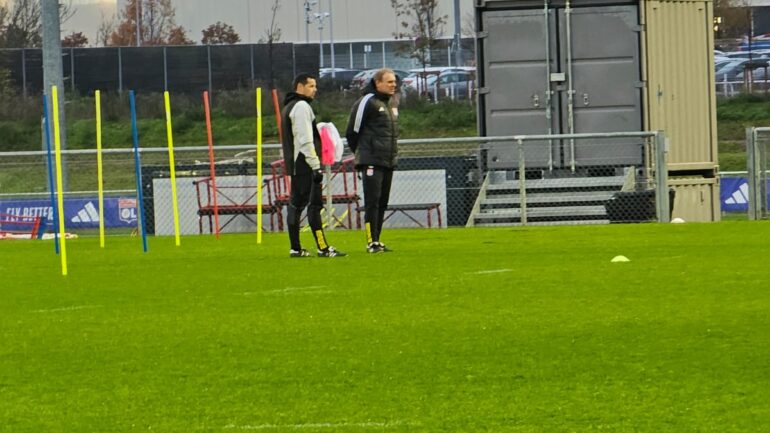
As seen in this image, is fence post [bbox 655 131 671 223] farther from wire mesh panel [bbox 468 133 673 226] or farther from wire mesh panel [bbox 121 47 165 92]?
wire mesh panel [bbox 121 47 165 92]

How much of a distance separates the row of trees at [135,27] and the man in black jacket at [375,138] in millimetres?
45587

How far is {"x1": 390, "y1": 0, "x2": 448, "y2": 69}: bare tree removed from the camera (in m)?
55.5

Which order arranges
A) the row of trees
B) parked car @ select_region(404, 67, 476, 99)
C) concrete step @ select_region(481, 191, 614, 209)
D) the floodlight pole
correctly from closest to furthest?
1. concrete step @ select_region(481, 191, 614, 209)
2. the floodlight pole
3. parked car @ select_region(404, 67, 476, 99)
4. the row of trees

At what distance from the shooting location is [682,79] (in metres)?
24.2

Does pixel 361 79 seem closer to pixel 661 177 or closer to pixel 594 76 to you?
pixel 594 76

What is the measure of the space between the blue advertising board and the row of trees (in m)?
34.5

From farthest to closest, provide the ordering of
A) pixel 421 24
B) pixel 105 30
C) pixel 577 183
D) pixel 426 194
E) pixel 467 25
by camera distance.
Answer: pixel 105 30 < pixel 467 25 < pixel 421 24 < pixel 426 194 < pixel 577 183

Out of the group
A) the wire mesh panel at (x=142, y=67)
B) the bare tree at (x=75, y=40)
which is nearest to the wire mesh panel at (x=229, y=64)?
the wire mesh panel at (x=142, y=67)

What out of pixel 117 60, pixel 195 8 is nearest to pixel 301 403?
pixel 117 60

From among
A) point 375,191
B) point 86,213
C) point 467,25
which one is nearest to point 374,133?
point 375,191

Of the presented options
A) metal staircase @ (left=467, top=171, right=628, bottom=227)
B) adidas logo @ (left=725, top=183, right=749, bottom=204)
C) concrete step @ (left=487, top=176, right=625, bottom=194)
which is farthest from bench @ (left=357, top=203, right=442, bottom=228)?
adidas logo @ (left=725, top=183, right=749, bottom=204)

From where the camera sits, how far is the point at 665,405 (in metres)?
7.04

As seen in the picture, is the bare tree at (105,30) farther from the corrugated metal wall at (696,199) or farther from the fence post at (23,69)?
the corrugated metal wall at (696,199)

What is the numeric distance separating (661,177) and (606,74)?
5.64ft
